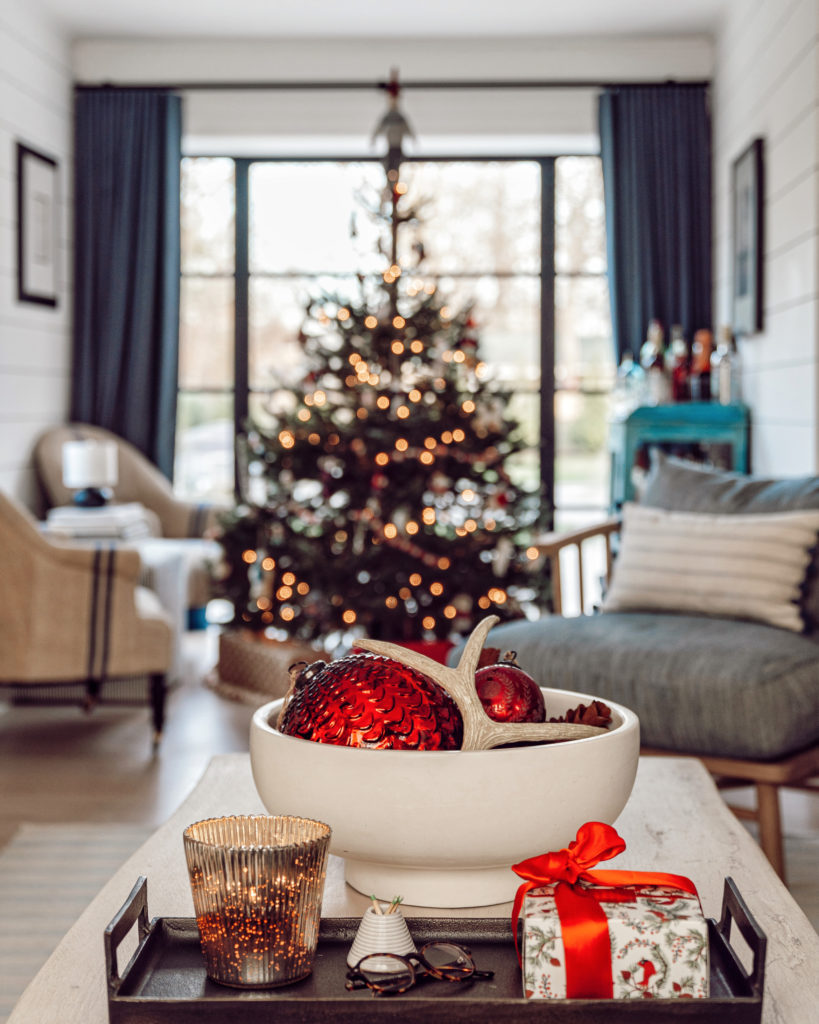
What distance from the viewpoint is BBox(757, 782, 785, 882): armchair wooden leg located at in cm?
212

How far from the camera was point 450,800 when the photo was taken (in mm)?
946

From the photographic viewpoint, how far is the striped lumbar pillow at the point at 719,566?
2.57 meters

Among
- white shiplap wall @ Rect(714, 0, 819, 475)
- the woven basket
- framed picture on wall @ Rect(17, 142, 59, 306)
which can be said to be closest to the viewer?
white shiplap wall @ Rect(714, 0, 819, 475)

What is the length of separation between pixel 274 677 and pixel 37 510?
1.80m

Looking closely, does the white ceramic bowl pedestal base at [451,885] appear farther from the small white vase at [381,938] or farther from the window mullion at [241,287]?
the window mullion at [241,287]

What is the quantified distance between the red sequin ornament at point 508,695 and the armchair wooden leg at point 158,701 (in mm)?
2517

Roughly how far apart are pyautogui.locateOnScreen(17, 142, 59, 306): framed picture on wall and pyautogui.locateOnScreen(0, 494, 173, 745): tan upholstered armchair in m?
2.08

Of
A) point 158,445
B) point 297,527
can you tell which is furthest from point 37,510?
point 297,527

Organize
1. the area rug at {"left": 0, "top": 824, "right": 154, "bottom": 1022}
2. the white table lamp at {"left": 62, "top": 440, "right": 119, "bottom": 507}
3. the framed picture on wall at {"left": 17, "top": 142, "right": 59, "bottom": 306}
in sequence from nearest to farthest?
the area rug at {"left": 0, "top": 824, "right": 154, "bottom": 1022} < the white table lamp at {"left": 62, "top": 440, "right": 119, "bottom": 507} < the framed picture on wall at {"left": 17, "top": 142, "right": 59, "bottom": 306}

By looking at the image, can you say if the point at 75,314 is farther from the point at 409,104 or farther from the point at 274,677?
the point at 274,677

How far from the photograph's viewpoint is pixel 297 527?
3990 millimetres

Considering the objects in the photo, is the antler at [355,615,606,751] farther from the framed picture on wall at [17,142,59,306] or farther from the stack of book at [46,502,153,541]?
the framed picture on wall at [17,142,59,306]

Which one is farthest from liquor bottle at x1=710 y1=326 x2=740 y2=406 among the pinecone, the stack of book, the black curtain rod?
the pinecone

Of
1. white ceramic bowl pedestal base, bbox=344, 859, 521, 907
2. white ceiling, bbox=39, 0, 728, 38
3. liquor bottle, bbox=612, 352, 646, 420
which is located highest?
white ceiling, bbox=39, 0, 728, 38
